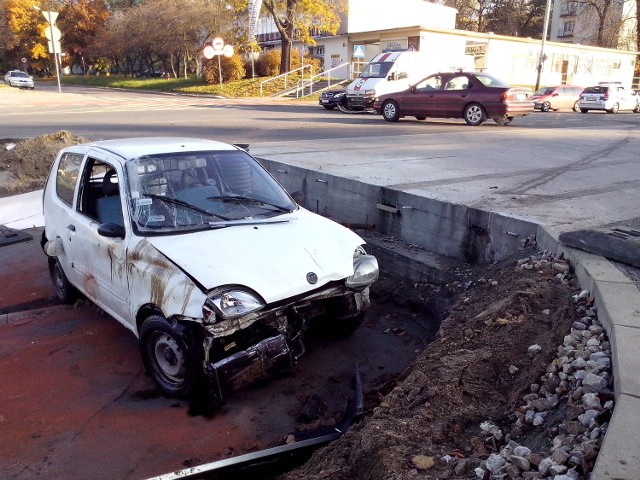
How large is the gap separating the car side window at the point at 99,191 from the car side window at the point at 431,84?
15670 millimetres

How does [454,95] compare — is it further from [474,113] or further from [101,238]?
[101,238]

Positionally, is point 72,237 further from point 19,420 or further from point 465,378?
point 465,378

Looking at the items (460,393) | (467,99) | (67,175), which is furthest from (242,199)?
(467,99)

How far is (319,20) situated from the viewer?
41219 millimetres

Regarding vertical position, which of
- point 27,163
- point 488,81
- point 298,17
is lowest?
point 27,163

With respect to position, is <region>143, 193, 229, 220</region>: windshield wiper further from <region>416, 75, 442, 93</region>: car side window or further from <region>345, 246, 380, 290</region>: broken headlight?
<region>416, 75, 442, 93</region>: car side window

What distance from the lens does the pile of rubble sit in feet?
8.23

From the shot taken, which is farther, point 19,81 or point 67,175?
point 19,81

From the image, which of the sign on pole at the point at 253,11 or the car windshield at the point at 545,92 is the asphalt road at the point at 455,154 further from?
the sign on pole at the point at 253,11

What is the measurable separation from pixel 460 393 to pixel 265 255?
5.40ft

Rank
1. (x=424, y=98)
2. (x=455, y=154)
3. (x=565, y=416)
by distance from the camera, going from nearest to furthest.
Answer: (x=565, y=416) → (x=455, y=154) → (x=424, y=98)

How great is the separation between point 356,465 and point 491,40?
1653 inches

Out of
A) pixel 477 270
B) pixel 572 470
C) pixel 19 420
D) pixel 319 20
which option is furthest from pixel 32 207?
pixel 319 20

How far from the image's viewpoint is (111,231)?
452 cm
